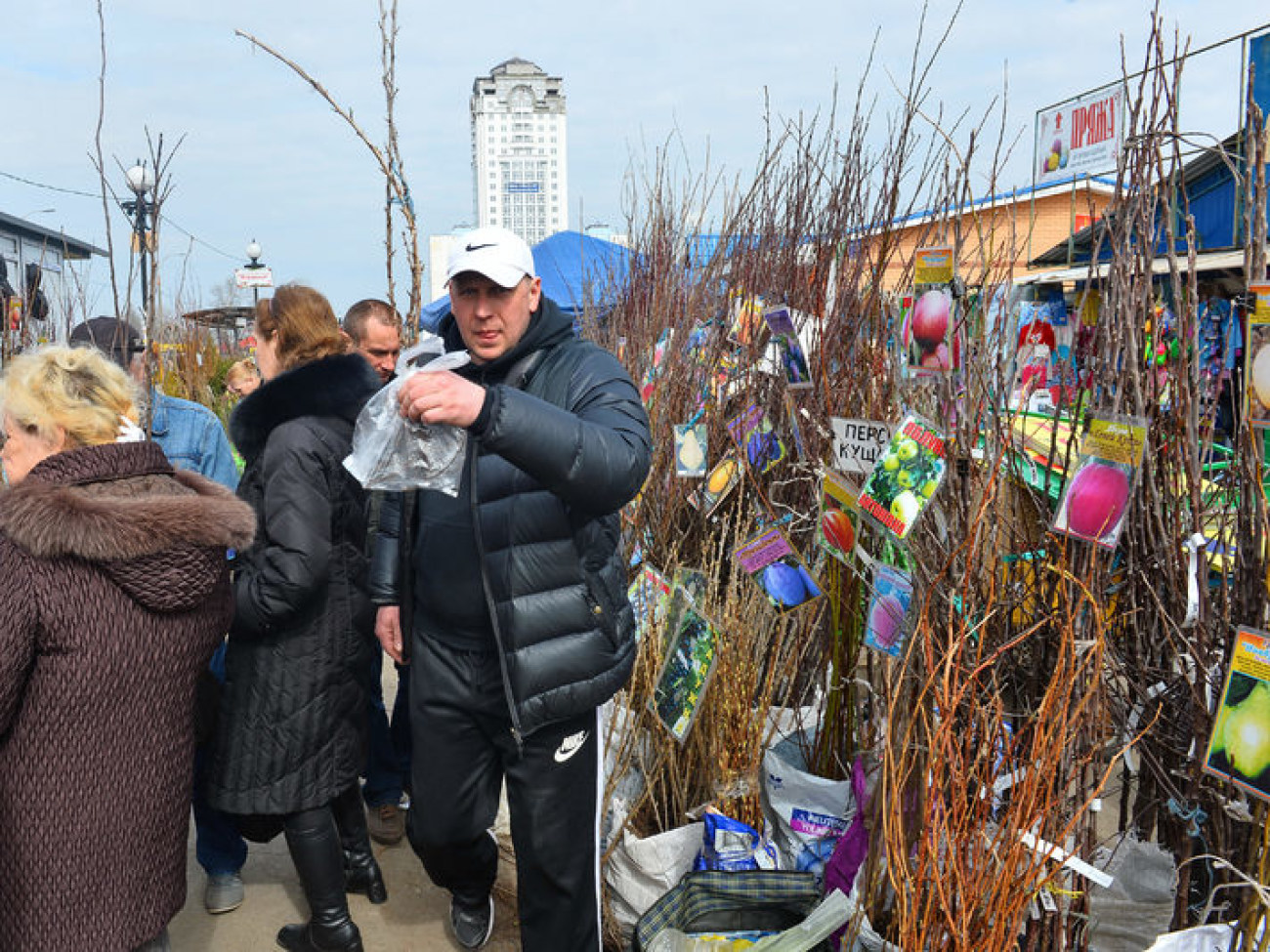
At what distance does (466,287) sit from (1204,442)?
4.57ft

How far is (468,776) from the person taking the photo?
7.10 feet

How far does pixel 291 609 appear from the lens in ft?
7.45

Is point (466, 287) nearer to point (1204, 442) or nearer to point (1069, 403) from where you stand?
point (1069, 403)

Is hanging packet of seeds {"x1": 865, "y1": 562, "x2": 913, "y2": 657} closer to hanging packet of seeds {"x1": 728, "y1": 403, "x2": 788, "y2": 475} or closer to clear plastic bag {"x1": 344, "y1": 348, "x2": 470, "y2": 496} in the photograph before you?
clear plastic bag {"x1": 344, "y1": 348, "x2": 470, "y2": 496}

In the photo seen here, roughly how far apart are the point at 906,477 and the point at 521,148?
90.8 m

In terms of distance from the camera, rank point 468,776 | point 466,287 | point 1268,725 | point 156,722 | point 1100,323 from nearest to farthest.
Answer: point 1268,725 < point 1100,323 < point 156,722 < point 466,287 < point 468,776

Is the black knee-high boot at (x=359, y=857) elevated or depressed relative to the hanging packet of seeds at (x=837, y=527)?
depressed

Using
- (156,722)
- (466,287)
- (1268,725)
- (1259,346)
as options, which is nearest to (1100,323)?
(1259,346)

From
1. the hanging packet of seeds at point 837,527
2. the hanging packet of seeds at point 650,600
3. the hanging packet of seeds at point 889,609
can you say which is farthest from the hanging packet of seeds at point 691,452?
the hanging packet of seeds at point 889,609

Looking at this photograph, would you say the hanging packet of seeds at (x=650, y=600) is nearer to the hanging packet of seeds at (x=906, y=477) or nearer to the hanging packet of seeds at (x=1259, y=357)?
the hanging packet of seeds at (x=906, y=477)

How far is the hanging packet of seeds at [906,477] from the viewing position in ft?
5.42

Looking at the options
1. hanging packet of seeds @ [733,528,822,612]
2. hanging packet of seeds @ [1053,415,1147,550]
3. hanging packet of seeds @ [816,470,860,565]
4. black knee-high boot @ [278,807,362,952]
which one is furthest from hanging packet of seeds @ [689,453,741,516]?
hanging packet of seeds @ [1053,415,1147,550]

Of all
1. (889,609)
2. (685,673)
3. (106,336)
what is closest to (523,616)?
(685,673)

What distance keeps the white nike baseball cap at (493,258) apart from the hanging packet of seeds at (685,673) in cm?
92
